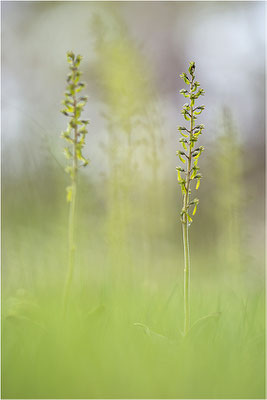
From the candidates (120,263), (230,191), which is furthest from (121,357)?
(230,191)

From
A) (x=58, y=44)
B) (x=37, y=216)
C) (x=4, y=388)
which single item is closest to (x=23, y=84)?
(x=58, y=44)

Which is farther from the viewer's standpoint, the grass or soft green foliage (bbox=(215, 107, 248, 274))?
soft green foliage (bbox=(215, 107, 248, 274))

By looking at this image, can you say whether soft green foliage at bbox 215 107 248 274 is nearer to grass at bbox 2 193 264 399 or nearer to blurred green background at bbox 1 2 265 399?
blurred green background at bbox 1 2 265 399

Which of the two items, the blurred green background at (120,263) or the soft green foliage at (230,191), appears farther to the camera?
the soft green foliage at (230,191)

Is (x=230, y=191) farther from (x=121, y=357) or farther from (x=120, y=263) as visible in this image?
(x=121, y=357)

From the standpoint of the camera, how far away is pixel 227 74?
9.05 metres

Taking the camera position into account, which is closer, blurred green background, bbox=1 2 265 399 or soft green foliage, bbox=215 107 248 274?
blurred green background, bbox=1 2 265 399

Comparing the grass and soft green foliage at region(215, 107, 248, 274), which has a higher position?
soft green foliage at region(215, 107, 248, 274)

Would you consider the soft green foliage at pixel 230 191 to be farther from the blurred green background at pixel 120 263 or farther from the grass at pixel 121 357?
the grass at pixel 121 357

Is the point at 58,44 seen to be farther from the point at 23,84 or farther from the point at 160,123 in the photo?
the point at 160,123

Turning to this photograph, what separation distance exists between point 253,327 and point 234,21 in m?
8.25

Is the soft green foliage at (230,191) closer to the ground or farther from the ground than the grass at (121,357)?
farther from the ground

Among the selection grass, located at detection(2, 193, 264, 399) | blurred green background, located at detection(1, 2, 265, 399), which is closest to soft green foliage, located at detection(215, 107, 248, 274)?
blurred green background, located at detection(1, 2, 265, 399)

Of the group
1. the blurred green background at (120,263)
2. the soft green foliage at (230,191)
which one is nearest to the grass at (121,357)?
the blurred green background at (120,263)
